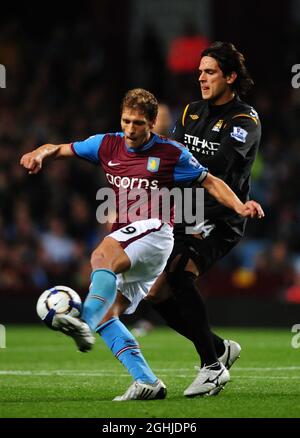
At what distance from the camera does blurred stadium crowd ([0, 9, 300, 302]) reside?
14.4 m

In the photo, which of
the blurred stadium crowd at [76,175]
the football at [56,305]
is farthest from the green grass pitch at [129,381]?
the blurred stadium crowd at [76,175]

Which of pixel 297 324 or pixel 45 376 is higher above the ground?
pixel 45 376

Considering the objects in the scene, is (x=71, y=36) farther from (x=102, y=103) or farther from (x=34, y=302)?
(x=34, y=302)

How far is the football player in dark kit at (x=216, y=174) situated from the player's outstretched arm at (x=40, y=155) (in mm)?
969

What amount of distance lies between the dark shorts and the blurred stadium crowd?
688 cm

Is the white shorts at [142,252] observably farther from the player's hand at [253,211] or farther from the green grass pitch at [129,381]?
the green grass pitch at [129,381]

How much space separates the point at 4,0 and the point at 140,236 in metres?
12.9

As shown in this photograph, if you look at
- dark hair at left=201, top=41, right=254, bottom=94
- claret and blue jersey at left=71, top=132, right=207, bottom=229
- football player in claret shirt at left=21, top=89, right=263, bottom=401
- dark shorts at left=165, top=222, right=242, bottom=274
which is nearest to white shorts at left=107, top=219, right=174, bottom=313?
football player in claret shirt at left=21, top=89, right=263, bottom=401

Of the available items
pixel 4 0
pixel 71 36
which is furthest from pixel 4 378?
pixel 4 0

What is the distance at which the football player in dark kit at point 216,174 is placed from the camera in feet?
22.2

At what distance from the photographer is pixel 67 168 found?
1566cm

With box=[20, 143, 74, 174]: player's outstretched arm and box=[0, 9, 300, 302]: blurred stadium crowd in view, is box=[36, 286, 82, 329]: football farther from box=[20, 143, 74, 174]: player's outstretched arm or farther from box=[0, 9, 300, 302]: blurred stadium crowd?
box=[0, 9, 300, 302]: blurred stadium crowd

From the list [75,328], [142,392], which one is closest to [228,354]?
[142,392]

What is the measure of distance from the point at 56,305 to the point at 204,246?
1.60m
